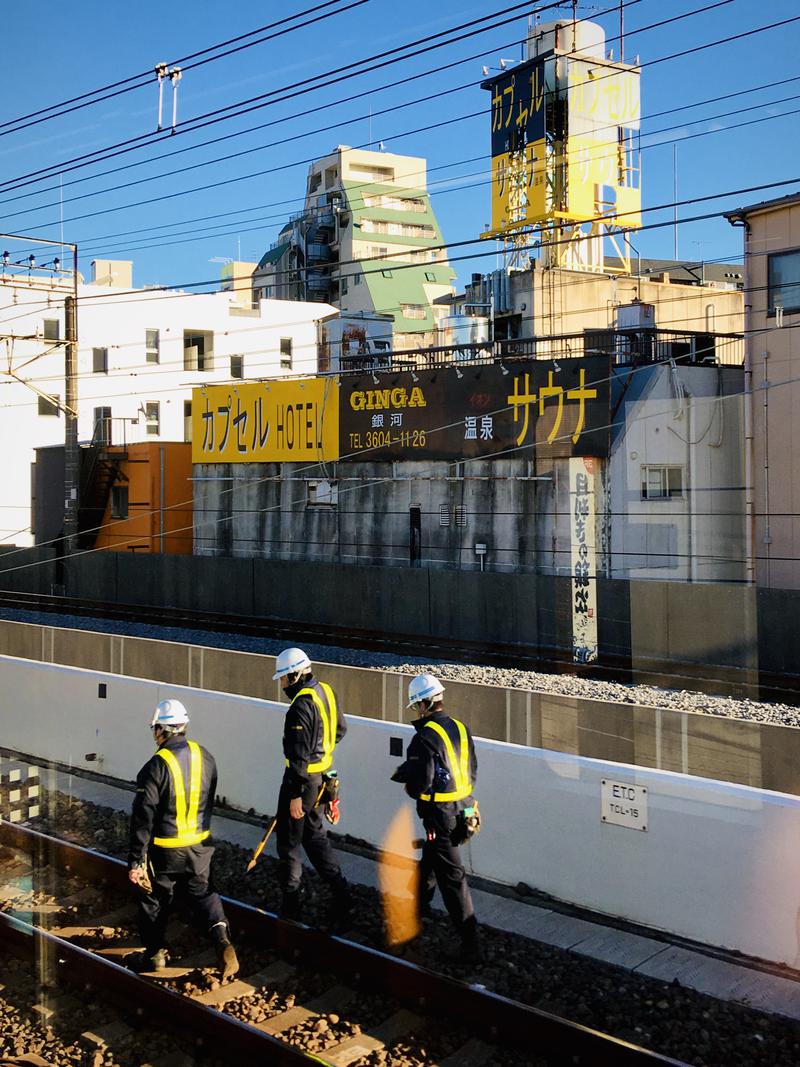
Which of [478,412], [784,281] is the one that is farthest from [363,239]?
[784,281]

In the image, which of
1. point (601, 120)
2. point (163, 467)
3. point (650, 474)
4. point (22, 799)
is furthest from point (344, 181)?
point (22, 799)

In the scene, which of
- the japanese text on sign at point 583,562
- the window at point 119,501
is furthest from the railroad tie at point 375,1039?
the window at point 119,501

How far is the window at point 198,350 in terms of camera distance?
5794cm

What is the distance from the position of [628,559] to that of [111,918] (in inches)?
782

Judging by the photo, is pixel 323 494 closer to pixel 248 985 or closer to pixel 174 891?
pixel 174 891

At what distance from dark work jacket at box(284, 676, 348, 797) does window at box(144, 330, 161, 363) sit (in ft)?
166

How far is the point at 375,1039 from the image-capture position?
22.8ft

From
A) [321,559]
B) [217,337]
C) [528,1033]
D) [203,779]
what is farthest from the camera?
[217,337]

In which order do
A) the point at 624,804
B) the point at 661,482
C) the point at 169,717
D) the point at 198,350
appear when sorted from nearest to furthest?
the point at 169,717 < the point at 624,804 < the point at 661,482 < the point at 198,350

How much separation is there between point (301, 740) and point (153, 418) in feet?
165

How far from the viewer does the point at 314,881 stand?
9805mm

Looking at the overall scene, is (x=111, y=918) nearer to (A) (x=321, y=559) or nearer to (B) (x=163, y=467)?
(A) (x=321, y=559)

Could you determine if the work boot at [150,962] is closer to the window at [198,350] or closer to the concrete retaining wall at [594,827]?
the concrete retaining wall at [594,827]

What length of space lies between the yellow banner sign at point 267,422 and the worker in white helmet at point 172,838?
86.4 feet
